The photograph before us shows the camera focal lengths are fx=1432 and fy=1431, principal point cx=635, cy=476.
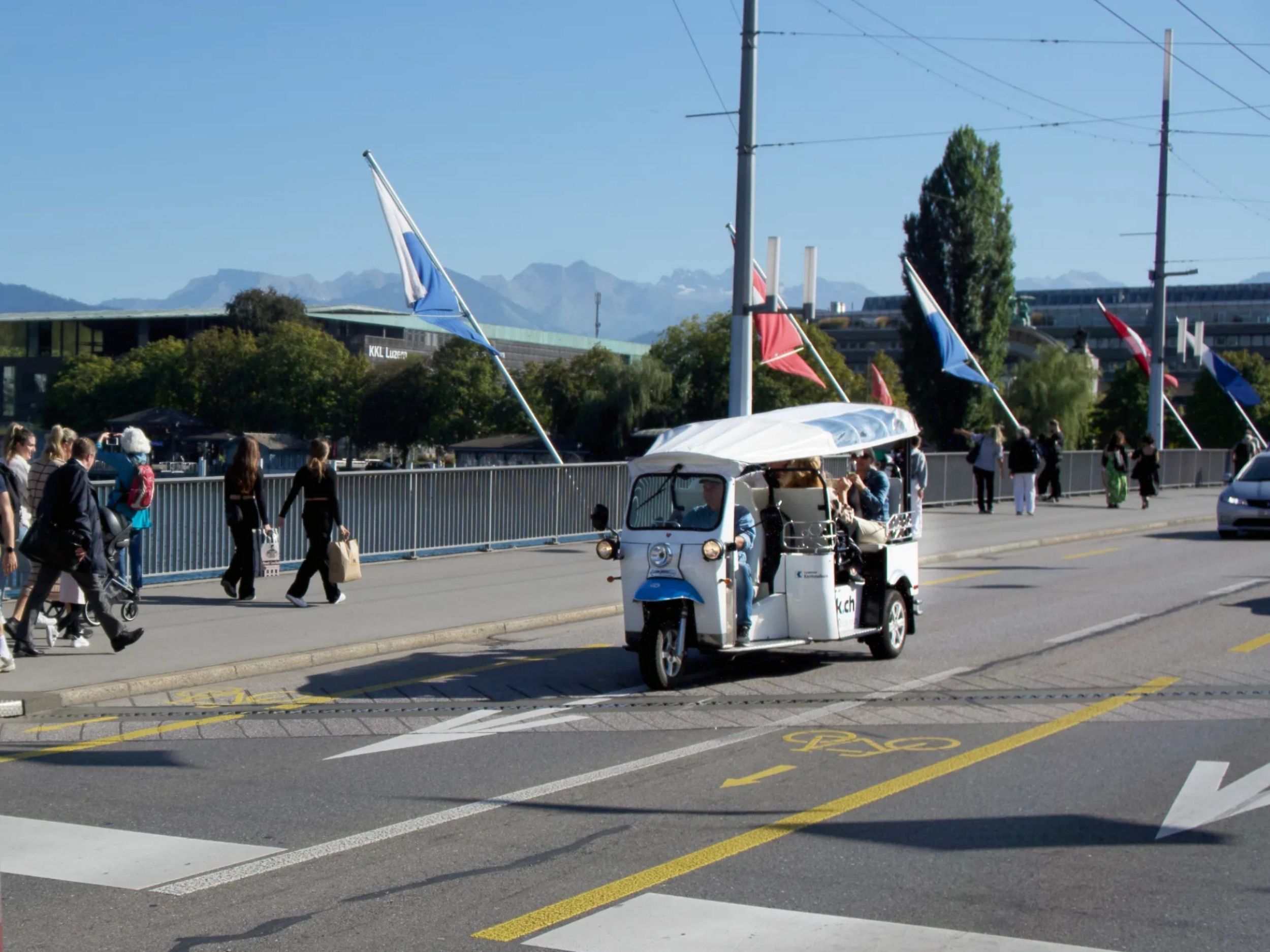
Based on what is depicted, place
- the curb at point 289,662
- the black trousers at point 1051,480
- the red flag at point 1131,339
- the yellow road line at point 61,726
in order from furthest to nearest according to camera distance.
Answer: the red flag at point 1131,339 → the black trousers at point 1051,480 → the curb at point 289,662 → the yellow road line at point 61,726

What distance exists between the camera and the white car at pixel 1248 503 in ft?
82.1

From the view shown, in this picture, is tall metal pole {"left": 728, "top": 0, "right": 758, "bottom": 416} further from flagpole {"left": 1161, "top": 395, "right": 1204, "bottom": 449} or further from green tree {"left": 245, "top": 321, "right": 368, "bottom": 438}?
green tree {"left": 245, "top": 321, "right": 368, "bottom": 438}

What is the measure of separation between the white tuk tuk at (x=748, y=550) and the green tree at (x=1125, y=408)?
316 ft

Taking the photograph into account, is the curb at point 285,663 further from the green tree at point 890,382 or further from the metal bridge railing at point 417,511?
the green tree at point 890,382

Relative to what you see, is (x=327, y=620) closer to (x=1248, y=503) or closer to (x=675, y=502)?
(x=675, y=502)

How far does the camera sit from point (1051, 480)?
36188 millimetres

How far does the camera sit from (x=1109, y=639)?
13.3 m

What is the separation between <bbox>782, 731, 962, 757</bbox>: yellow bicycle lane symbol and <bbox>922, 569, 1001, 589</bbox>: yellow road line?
9403 mm

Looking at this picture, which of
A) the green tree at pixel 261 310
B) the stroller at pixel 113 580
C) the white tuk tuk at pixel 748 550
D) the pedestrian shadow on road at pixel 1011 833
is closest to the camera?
the pedestrian shadow on road at pixel 1011 833

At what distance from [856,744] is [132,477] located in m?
8.29

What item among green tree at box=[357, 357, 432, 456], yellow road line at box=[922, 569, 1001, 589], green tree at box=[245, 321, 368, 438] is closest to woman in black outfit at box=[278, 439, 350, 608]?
yellow road line at box=[922, 569, 1001, 589]

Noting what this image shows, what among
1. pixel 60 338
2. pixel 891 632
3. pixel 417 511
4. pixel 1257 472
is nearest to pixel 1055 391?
pixel 60 338

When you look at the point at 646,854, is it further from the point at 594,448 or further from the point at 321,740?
the point at 594,448

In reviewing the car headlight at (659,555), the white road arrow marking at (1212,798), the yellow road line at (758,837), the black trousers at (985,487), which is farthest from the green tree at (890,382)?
the white road arrow marking at (1212,798)
